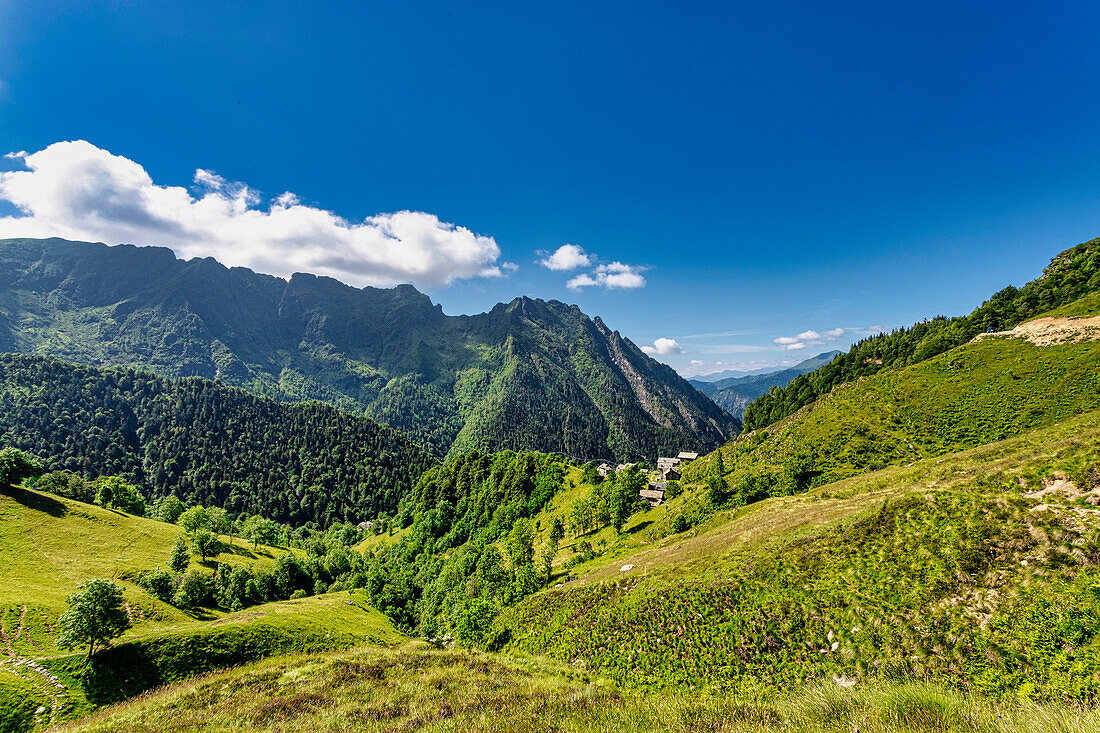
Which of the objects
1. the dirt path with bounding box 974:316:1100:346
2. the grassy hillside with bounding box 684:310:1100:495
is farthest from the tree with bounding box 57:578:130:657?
the dirt path with bounding box 974:316:1100:346

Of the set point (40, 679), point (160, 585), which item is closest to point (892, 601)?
point (40, 679)

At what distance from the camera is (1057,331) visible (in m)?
62.1

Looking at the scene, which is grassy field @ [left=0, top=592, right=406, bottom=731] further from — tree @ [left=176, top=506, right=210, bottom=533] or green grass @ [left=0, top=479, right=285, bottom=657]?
tree @ [left=176, top=506, right=210, bottom=533]

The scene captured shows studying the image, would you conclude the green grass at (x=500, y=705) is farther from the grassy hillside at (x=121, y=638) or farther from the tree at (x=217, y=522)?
the tree at (x=217, y=522)

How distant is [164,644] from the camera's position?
33.8 metres

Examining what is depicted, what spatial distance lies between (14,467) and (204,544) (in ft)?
122

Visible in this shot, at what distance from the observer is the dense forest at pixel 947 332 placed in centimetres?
8319

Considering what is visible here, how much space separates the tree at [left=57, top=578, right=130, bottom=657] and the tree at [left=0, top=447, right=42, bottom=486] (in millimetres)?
75654

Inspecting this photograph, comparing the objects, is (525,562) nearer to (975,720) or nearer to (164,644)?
(164,644)

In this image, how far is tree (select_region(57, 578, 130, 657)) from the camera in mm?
30156

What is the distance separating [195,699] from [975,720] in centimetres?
3793

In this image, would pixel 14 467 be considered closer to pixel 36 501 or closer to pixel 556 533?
pixel 36 501

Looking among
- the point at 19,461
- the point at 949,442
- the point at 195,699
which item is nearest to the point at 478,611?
the point at 195,699

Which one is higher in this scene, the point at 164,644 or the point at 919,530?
the point at 919,530
